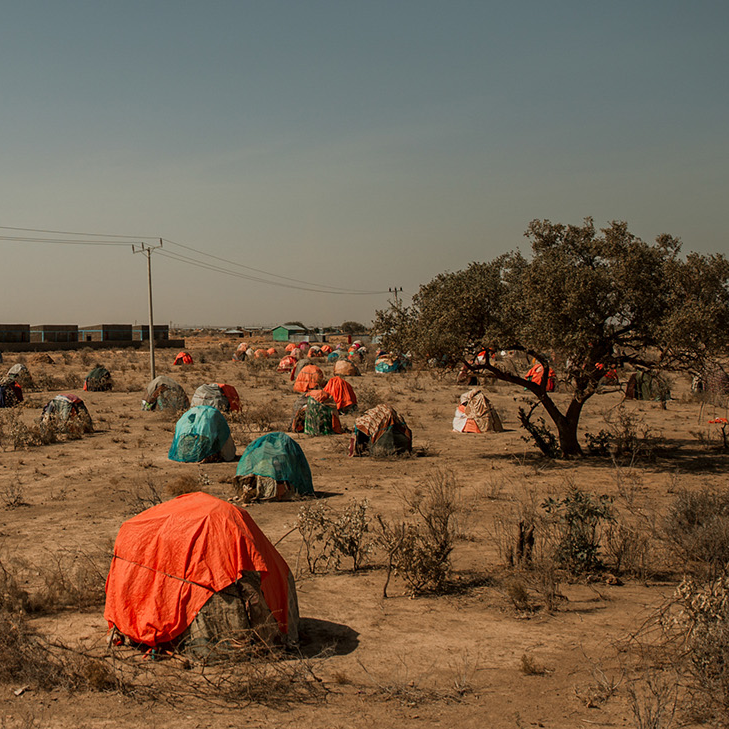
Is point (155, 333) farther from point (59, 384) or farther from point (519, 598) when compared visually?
point (519, 598)

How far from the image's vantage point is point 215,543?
6.43 metres

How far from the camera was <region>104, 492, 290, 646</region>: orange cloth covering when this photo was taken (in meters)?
6.31

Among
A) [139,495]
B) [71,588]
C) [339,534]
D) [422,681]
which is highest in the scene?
[339,534]

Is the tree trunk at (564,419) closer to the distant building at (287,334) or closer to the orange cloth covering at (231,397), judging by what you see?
the orange cloth covering at (231,397)

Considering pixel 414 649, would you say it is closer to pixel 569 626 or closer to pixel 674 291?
pixel 569 626

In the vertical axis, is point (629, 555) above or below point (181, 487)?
below

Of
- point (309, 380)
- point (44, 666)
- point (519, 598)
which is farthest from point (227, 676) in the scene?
point (309, 380)

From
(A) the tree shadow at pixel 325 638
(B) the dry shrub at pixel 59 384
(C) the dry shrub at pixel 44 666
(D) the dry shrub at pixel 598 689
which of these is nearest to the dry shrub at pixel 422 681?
(A) the tree shadow at pixel 325 638

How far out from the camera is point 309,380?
32.6 metres

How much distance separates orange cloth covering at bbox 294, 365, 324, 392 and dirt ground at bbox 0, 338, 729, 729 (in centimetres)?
1296

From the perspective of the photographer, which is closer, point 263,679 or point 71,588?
point 263,679

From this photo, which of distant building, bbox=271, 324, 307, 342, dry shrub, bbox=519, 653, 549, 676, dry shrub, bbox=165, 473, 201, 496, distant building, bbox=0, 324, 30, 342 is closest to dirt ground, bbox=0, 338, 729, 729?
dry shrub, bbox=519, 653, 549, 676

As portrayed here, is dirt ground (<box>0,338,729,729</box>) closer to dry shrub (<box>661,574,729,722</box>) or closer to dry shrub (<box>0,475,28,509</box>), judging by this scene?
dry shrub (<box>0,475,28,509</box>)

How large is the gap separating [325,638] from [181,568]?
1557 mm
